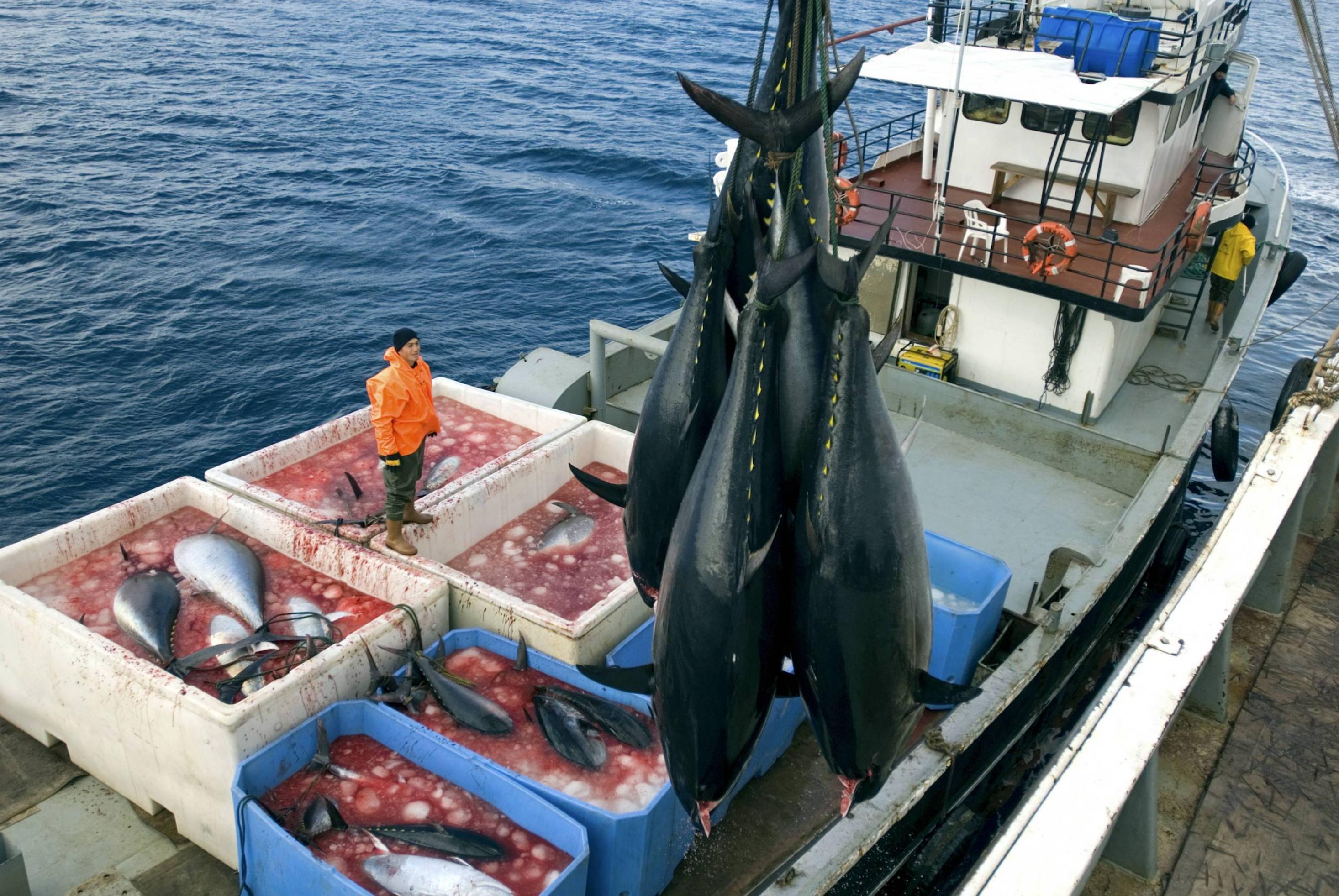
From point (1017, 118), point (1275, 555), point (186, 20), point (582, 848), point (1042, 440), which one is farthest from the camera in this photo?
point (186, 20)

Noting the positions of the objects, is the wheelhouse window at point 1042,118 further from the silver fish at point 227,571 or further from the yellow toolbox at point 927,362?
the silver fish at point 227,571

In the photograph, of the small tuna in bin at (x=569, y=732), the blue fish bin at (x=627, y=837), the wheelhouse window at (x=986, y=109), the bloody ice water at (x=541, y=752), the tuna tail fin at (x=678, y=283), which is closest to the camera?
the tuna tail fin at (x=678, y=283)

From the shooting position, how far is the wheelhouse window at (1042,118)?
1209 cm

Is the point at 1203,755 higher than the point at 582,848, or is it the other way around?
the point at 582,848

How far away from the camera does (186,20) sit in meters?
42.5

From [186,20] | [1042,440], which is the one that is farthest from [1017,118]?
[186,20]

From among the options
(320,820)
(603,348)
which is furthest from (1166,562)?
(320,820)

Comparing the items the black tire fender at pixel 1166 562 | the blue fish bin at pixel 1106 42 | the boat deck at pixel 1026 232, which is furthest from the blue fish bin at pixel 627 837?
the blue fish bin at pixel 1106 42

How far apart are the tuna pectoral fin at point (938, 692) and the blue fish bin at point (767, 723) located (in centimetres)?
314

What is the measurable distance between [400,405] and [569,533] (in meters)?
1.98

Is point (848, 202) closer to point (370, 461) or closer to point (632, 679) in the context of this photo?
point (370, 461)

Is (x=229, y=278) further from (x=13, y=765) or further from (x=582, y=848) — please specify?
(x=582, y=848)

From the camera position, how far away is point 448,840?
579cm

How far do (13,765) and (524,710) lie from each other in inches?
162
